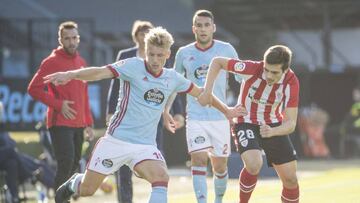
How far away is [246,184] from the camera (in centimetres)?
1097

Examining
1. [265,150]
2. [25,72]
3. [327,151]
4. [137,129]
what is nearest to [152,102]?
[137,129]

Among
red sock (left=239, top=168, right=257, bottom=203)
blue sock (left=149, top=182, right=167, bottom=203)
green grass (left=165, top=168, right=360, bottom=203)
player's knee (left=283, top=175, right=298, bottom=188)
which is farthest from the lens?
green grass (left=165, top=168, right=360, bottom=203)

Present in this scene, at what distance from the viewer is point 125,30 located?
3350cm

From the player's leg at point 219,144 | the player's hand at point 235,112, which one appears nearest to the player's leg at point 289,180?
the player's hand at point 235,112

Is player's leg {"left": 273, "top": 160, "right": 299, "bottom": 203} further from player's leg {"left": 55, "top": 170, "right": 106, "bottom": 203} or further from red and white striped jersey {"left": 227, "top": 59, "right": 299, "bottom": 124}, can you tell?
player's leg {"left": 55, "top": 170, "right": 106, "bottom": 203}

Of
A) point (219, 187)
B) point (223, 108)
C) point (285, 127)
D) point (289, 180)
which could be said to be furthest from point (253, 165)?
point (219, 187)

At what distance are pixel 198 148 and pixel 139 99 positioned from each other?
247 centimetres

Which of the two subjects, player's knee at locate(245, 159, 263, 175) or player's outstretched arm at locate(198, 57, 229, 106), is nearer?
player's outstretched arm at locate(198, 57, 229, 106)

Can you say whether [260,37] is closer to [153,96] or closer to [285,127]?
[285,127]

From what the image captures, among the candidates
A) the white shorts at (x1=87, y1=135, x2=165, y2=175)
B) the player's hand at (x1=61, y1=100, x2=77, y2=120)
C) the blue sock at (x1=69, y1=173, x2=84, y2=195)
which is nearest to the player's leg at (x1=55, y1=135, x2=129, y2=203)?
the white shorts at (x1=87, y1=135, x2=165, y2=175)

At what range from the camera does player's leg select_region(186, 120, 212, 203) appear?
11.9 metres

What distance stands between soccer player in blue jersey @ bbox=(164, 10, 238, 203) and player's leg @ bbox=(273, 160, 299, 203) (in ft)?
4.35

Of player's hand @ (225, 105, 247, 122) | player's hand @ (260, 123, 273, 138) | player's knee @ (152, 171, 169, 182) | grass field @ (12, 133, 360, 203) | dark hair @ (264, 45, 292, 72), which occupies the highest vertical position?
dark hair @ (264, 45, 292, 72)

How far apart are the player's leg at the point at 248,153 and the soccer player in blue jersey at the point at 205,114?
103 centimetres
